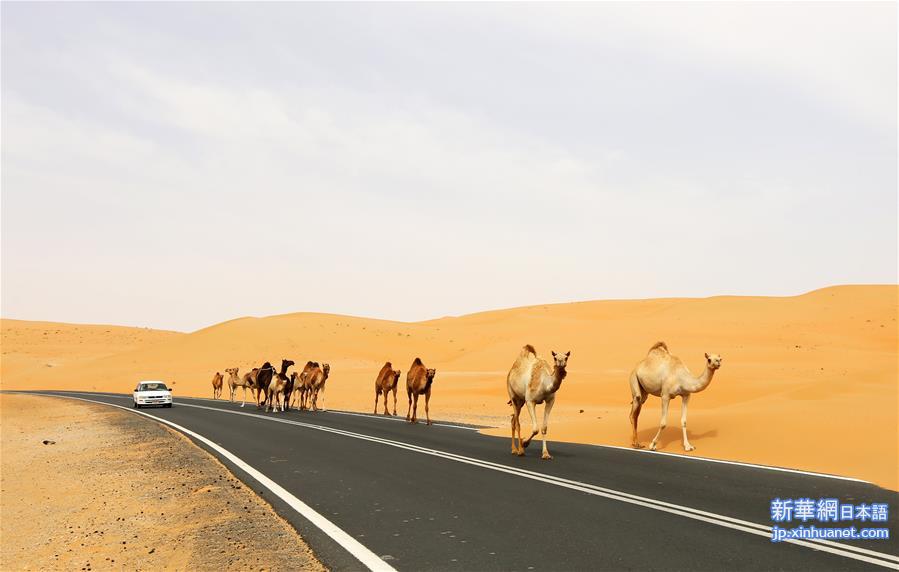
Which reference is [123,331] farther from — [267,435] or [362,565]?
[362,565]

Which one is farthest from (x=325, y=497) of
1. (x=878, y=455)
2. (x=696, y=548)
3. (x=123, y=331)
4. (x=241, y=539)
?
(x=123, y=331)

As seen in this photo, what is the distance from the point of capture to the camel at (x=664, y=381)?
1686 cm

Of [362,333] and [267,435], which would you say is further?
[362,333]

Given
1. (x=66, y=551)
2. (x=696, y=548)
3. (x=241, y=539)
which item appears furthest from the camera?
(x=66, y=551)

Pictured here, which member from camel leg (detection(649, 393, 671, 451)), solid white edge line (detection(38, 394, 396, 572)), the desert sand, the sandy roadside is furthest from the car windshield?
camel leg (detection(649, 393, 671, 451))

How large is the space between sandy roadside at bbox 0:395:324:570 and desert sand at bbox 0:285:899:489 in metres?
9.70

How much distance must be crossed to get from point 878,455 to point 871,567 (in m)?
8.28

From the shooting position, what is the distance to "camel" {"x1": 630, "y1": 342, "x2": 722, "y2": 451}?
1686 cm

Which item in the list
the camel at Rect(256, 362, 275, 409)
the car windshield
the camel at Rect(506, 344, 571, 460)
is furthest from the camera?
the car windshield

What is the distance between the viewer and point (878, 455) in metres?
13.8

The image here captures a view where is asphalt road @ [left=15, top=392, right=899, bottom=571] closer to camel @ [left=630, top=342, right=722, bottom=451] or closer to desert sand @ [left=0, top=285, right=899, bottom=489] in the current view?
camel @ [left=630, top=342, right=722, bottom=451]

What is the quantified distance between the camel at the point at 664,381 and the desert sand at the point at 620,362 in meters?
0.76

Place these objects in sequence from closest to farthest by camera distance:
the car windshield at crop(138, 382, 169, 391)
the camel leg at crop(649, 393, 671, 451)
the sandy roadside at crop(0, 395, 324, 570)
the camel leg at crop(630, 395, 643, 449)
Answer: the sandy roadside at crop(0, 395, 324, 570) < the camel leg at crop(649, 393, 671, 451) < the camel leg at crop(630, 395, 643, 449) < the car windshield at crop(138, 382, 169, 391)

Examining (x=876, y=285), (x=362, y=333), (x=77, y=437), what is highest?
(x=876, y=285)
